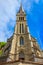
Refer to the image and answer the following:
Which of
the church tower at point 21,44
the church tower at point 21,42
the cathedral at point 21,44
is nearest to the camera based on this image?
the cathedral at point 21,44

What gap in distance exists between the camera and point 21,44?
76.2m

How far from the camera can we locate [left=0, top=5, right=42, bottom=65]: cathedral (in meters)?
72.8

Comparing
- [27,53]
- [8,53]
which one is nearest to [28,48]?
[27,53]

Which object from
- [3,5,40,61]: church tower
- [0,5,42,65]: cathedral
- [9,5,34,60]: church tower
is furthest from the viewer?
[9,5,34,60]: church tower

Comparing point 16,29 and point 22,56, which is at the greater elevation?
point 16,29

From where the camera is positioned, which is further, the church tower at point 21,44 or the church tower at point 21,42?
the church tower at point 21,42

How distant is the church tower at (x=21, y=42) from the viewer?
73438 millimetres

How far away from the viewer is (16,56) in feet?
242

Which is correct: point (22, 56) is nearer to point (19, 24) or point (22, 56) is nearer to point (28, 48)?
point (28, 48)

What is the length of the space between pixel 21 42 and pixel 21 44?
0.98m

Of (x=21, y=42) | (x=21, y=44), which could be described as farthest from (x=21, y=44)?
(x=21, y=42)

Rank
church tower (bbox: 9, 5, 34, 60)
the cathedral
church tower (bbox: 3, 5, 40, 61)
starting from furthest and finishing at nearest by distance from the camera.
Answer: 1. church tower (bbox: 9, 5, 34, 60)
2. church tower (bbox: 3, 5, 40, 61)
3. the cathedral

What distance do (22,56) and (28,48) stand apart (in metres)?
3.26

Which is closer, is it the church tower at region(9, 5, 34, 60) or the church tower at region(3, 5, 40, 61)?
the church tower at region(3, 5, 40, 61)
